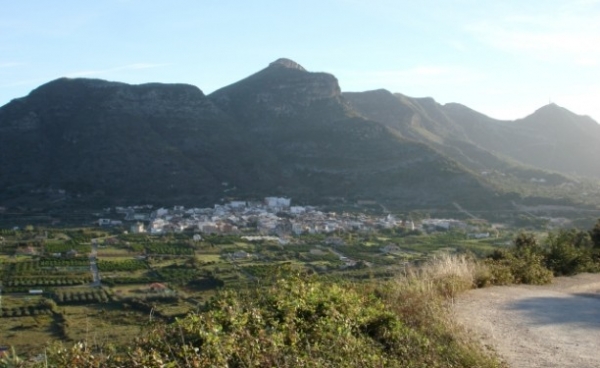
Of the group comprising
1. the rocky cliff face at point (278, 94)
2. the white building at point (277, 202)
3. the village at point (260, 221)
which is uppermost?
the rocky cliff face at point (278, 94)

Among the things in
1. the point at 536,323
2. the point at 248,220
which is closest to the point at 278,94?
the point at 248,220

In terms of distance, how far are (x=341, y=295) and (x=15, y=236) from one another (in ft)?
115

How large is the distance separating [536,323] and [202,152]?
2169 inches

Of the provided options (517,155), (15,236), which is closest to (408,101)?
(517,155)

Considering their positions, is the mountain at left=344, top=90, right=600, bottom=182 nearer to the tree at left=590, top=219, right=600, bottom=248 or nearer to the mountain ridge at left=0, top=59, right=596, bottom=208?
the mountain ridge at left=0, top=59, right=596, bottom=208

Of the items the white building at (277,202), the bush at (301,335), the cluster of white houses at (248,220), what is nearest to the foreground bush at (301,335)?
the bush at (301,335)

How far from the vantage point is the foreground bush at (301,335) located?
3549 mm

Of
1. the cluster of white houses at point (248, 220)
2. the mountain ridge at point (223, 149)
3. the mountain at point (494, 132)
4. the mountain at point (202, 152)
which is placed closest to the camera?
the cluster of white houses at point (248, 220)

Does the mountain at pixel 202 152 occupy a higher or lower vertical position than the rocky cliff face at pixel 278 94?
lower

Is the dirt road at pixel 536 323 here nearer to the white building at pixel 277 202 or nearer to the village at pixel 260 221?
the village at pixel 260 221

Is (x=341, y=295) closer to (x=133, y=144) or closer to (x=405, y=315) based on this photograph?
(x=405, y=315)

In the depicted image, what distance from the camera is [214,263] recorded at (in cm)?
2928

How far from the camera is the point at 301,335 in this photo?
4309mm

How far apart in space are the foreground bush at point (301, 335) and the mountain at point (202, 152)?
148 ft
